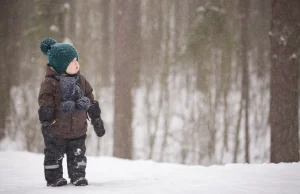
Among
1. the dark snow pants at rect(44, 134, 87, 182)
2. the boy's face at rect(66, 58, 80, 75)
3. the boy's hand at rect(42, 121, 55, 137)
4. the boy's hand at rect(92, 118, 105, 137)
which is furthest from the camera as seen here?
the boy's hand at rect(92, 118, 105, 137)

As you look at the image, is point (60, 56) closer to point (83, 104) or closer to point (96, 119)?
point (83, 104)

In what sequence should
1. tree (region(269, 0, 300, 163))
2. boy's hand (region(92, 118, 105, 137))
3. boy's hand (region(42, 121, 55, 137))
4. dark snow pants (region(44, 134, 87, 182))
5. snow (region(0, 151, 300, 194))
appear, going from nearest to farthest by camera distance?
snow (region(0, 151, 300, 194)) → boy's hand (region(42, 121, 55, 137)) → dark snow pants (region(44, 134, 87, 182)) → boy's hand (region(92, 118, 105, 137)) → tree (region(269, 0, 300, 163))

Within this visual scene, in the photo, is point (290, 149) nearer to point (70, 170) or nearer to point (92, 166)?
point (92, 166)

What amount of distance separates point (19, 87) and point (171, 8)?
20.9 ft

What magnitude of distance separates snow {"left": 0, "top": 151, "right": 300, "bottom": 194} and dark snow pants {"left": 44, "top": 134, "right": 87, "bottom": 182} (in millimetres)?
185

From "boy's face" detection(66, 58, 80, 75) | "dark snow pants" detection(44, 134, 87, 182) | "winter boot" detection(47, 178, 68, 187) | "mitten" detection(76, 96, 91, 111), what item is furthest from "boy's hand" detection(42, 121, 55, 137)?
"boy's face" detection(66, 58, 80, 75)

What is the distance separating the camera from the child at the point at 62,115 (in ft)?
13.3

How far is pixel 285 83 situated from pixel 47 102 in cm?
465

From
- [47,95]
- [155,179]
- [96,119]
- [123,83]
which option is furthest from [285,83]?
[47,95]

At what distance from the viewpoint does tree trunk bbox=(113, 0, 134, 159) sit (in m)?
8.13

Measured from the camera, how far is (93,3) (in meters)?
13.0

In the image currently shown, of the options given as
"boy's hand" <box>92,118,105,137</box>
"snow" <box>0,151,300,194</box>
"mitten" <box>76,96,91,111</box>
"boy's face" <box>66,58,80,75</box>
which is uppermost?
"boy's face" <box>66,58,80,75</box>

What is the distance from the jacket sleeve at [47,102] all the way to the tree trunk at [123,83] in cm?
404

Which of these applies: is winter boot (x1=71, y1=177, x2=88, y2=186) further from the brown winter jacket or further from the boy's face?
the boy's face
